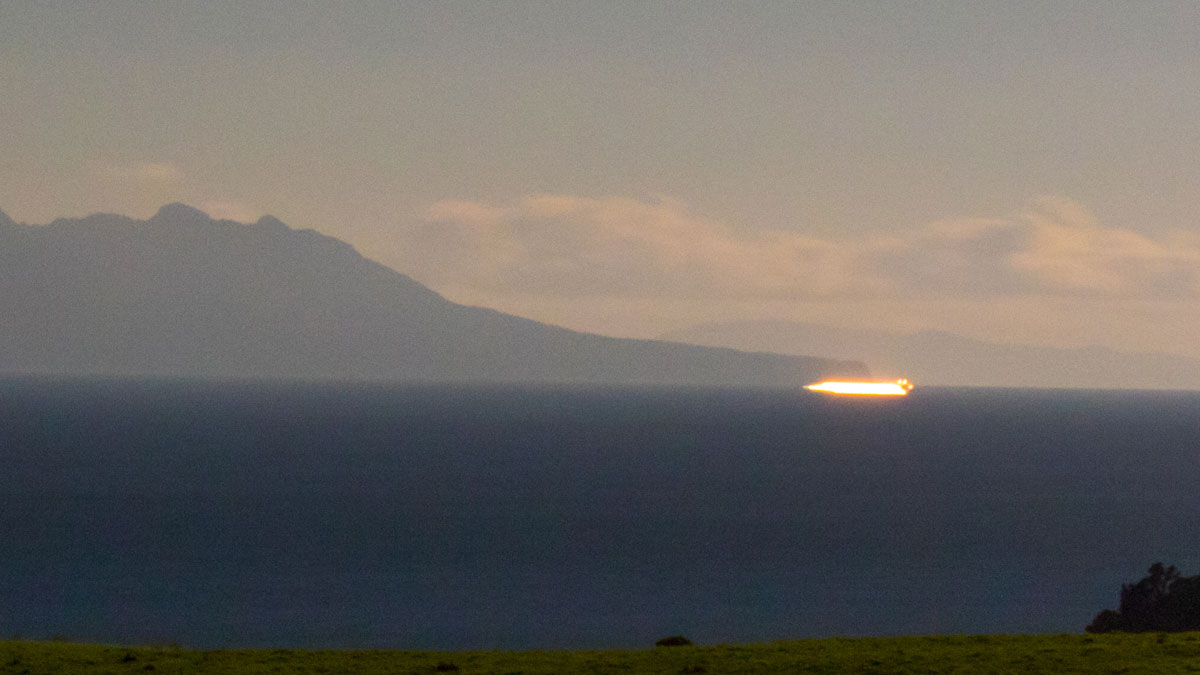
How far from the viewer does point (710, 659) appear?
25.1 metres

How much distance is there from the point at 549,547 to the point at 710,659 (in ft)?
253

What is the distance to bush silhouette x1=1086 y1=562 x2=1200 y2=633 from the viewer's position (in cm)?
4822

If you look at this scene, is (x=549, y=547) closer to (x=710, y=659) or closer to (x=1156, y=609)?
(x=1156, y=609)

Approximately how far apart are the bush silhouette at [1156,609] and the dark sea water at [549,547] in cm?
2148

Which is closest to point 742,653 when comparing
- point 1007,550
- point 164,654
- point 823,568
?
point 164,654

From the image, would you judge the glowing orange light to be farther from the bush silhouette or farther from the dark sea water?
the dark sea water

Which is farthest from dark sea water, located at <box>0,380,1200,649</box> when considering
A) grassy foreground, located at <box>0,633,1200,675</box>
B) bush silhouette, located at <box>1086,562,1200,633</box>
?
grassy foreground, located at <box>0,633,1200,675</box>

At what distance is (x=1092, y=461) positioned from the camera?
198 m

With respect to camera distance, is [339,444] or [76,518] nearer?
[76,518]

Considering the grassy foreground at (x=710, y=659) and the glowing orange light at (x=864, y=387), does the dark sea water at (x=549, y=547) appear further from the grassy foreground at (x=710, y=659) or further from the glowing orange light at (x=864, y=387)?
the grassy foreground at (x=710, y=659)

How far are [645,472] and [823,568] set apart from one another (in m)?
68.8

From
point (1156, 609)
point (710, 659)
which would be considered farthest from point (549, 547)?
point (710, 659)

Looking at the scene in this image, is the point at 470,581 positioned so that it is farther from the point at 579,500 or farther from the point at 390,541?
the point at 579,500

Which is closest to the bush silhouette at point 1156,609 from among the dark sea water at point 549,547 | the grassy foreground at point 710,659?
the dark sea water at point 549,547
